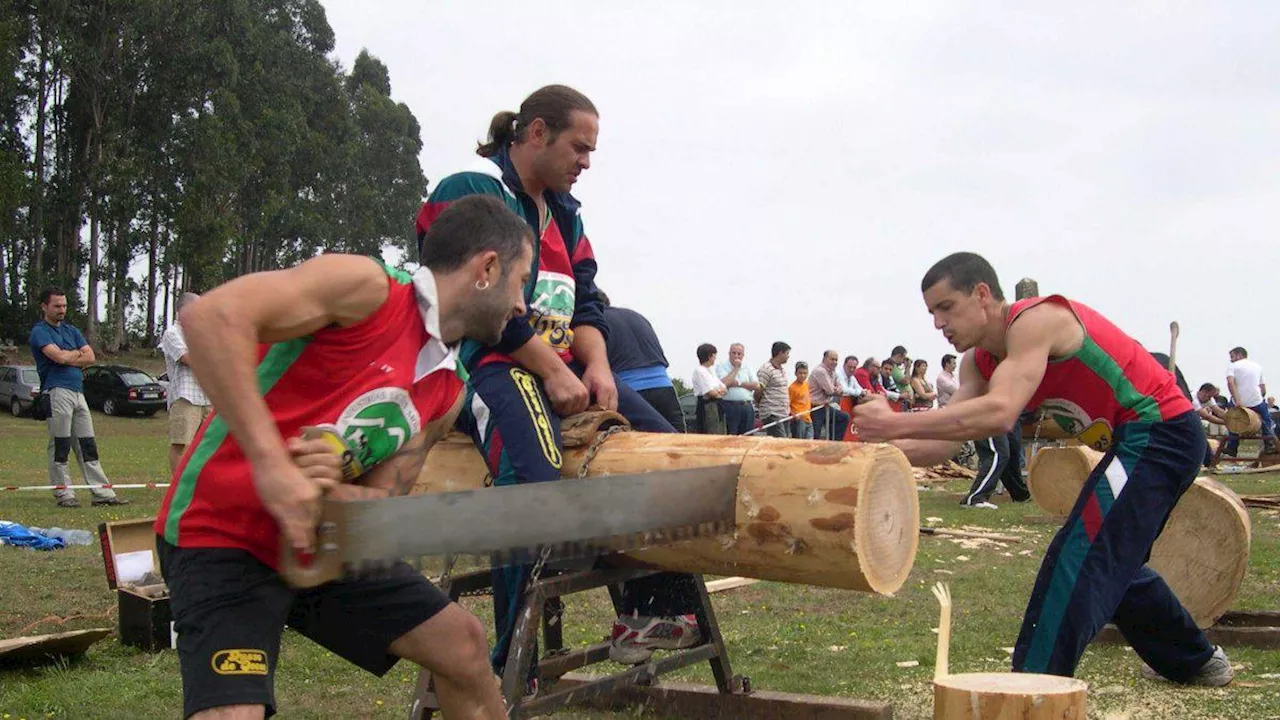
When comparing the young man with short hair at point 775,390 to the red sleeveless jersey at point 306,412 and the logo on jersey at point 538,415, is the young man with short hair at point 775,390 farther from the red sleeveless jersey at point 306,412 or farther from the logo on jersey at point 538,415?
the red sleeveless jersey at point 306,412

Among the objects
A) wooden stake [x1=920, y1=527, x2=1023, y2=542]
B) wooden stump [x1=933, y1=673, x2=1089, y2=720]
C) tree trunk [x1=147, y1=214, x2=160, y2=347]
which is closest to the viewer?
wooden stump [x1=933, y1=673, x2=1089, y2=720]

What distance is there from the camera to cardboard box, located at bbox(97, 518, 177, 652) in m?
5.45

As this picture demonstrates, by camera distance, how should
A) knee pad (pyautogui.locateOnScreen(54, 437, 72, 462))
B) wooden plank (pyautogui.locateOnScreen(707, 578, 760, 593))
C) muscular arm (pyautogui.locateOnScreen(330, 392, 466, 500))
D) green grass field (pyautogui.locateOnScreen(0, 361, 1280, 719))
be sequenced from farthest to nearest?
knee pad (pyautogui.locateOnScreen(54, 437, 72, 462))
wooden plank (pyautogui.locateOnScreen(707, 578, 760, 593))
green grass field (pyautogui.locateOnScreen(0, 361, 1280, 719))
muscular arm (pyautogui.locateOnScreen(330, 392, 466, 500))

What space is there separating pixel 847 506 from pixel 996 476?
9697 millimetres

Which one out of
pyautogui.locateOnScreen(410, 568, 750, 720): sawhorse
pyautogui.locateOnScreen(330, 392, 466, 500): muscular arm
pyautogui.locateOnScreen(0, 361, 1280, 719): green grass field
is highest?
pyautogui.locateOnScreen(330, 392, 466, 500): muscular arm

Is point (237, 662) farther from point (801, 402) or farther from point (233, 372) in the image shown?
point (801, 402)

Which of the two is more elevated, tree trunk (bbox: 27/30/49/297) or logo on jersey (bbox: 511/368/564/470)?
tree trunk (bbox: 27/30/49/297)

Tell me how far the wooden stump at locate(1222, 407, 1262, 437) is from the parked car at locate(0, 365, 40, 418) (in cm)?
2681

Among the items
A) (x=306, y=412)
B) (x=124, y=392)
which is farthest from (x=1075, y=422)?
(x=124, y=392)

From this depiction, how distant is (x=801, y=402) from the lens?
17.4 metres

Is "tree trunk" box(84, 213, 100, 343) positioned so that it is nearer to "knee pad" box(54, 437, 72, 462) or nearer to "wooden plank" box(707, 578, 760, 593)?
"knee pad" box(54, 437, 72, 462)

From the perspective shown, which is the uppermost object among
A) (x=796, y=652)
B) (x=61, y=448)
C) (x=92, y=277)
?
(x=92, y=277)

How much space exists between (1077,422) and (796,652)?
6.15ft

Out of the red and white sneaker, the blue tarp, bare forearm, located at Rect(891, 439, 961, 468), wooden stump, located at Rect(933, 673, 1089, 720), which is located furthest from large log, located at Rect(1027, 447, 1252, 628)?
the blue tarp
